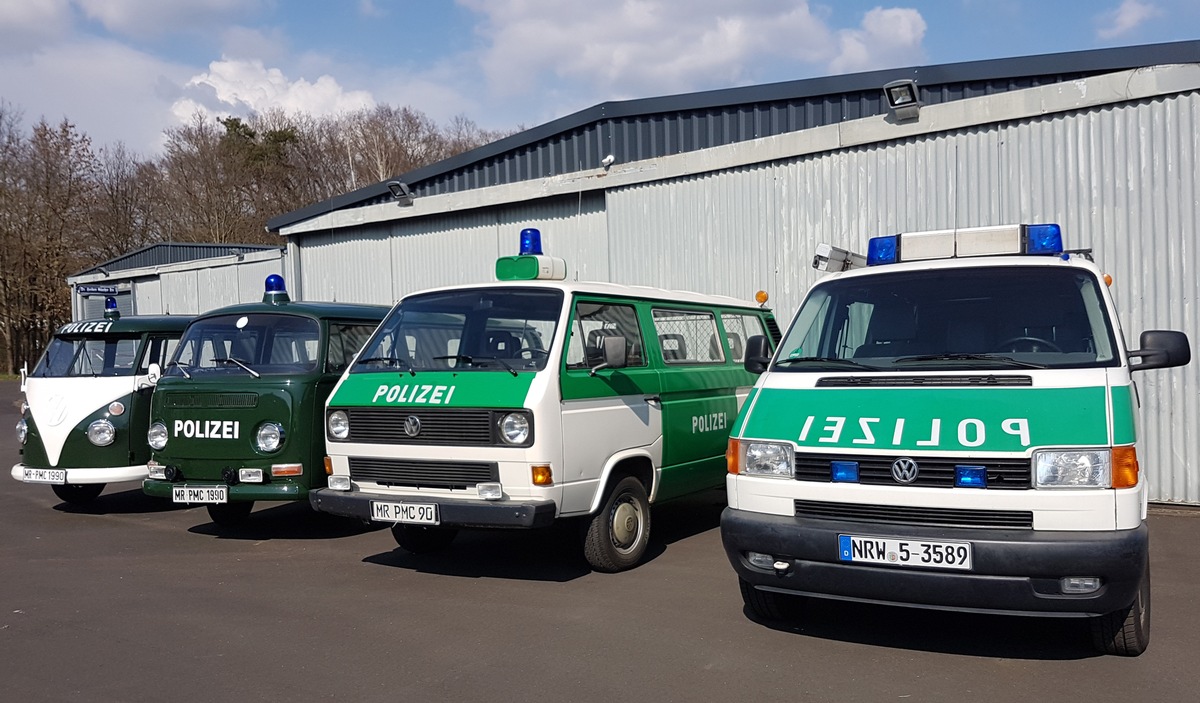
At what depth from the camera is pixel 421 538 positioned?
7.85m

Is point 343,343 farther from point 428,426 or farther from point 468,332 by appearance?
point 428,426

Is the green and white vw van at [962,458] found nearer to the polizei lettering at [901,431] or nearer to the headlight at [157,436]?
the polizei lettering at [901,431]

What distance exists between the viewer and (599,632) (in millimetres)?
5637

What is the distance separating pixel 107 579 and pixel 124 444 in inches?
115

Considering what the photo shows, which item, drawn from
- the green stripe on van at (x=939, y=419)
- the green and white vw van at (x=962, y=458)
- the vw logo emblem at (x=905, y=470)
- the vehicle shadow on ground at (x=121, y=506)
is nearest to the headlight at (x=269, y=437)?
the vehicle shadow on ground at (x=121, y=506)

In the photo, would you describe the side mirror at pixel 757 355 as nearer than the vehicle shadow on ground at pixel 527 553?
Yes

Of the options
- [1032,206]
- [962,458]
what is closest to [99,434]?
[962,458]

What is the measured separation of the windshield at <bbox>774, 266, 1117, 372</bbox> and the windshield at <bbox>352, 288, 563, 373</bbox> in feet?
6.12

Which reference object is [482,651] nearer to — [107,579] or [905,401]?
[905,401]

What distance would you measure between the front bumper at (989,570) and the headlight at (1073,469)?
222 mm

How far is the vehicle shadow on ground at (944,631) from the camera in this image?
5172mm

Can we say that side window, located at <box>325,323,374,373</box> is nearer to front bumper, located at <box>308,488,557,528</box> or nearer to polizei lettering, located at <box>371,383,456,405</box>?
polizei lettering, located at <box>371,383,456,405</box>

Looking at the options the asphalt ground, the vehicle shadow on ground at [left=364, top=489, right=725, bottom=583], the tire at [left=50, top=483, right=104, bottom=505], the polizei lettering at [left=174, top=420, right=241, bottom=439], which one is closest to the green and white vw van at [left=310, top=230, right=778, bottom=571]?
the vehicle shadow on ground at [left=364, top=489, right=725, bottom=583]

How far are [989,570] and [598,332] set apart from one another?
3466mm
